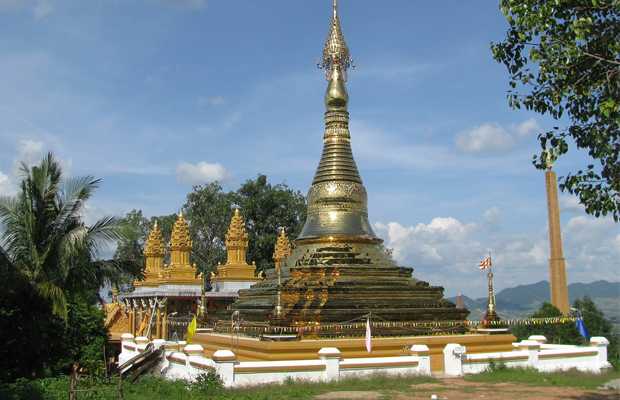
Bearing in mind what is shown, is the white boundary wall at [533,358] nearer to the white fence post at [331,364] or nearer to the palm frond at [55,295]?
the white fence post at [331,364]

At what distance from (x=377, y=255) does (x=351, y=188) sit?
3.08 meters

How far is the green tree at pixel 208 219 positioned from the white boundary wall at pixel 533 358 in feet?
103

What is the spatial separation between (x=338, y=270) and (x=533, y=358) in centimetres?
744

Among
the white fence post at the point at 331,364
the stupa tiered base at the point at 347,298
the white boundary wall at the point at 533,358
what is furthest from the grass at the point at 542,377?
the white fence post at the point at 331,364

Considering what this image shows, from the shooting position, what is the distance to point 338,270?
23.5 meters

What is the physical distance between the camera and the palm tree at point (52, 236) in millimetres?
15844

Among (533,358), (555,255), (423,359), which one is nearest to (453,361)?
(423,359)

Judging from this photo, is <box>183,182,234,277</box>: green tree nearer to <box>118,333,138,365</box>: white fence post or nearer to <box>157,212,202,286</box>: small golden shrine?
<box>157,212,202,286</box>: small golden shrine

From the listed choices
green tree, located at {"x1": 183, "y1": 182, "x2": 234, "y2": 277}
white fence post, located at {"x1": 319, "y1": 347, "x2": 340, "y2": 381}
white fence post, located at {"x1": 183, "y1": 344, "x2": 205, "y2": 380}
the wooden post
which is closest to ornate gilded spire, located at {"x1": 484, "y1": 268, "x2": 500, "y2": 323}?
white fence post, located at {"x1": 319, "y1": 347, "x2": 340, "y2": 381}

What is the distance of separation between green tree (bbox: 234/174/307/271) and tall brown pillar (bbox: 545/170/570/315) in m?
17.6

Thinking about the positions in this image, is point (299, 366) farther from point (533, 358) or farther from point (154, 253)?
point (154, 253)

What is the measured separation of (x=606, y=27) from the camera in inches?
433

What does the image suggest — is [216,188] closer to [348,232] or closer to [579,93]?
[348,232]

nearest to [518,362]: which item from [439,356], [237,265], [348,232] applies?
[439,356]
